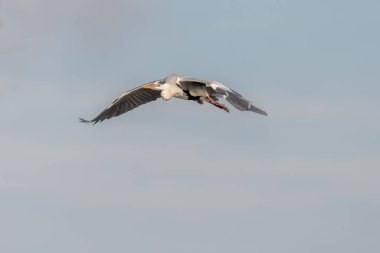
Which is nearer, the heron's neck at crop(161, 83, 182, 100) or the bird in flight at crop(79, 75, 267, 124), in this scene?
the bird in flight at crop(79, 75, 267, 124)

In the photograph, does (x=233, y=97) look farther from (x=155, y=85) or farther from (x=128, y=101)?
(x=128, y=101)

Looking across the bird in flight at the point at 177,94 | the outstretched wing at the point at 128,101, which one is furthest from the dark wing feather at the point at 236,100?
the outstretched wing at the point at 128,101

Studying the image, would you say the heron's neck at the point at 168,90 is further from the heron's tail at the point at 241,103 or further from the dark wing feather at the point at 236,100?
the heron's tail at the point at 241,103

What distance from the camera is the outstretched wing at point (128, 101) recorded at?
44375mm

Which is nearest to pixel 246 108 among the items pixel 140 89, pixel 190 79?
pixel 190 79

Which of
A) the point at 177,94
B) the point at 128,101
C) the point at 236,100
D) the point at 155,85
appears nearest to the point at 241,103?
the point at 236,100

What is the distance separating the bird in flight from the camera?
3833 cm

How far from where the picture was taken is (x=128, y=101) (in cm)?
4506

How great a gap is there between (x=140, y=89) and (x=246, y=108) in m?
7.95

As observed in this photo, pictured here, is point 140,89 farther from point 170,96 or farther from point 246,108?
point 246,108

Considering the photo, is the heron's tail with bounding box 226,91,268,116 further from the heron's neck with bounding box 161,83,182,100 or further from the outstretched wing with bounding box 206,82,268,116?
the heron's neck with bounding box 161,83,182,100

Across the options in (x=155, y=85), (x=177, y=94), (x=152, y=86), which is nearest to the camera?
(x=177, y=94)

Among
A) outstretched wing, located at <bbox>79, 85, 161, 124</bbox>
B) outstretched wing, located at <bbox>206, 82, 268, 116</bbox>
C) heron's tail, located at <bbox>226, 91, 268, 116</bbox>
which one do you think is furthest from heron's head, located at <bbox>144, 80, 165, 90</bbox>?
heron's tail, located at <bbox>226, 91, 268, 116</bbox>

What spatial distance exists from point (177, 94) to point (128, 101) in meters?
4.08
